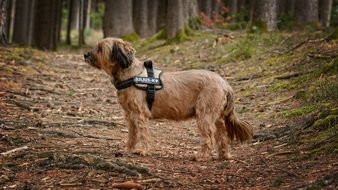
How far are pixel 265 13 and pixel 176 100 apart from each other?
470 inches

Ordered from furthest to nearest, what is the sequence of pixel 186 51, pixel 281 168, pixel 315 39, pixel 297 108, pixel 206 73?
pixel 186 51 < pixel 315 39 < pixel 297 108 < pixel 206 73 < pixel 281 168

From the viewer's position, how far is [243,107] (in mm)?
11148

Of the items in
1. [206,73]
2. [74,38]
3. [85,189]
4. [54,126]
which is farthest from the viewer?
[74,38]

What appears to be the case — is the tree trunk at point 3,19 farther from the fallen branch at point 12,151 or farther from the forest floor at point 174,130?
the fallen branch at point 12,151

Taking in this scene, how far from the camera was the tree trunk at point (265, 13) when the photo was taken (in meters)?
18.8

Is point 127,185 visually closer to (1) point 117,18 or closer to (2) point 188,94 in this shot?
(2) point 188,94

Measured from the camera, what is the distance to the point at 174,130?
10.0 metres

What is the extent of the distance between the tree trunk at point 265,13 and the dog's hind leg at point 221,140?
38.2 feet

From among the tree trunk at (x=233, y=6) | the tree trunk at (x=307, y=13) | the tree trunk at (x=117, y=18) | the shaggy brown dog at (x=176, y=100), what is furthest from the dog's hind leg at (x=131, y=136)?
the tree trunk at (x=233, y=6)

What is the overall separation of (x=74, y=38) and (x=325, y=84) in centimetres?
3816

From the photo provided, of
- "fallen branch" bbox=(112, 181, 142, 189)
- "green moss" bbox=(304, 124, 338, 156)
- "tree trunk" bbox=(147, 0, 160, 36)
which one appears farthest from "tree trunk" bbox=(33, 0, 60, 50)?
"fallen branch" bbox=(112, 181, 142, 189)

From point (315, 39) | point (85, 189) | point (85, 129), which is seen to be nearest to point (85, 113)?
point (85, 129)

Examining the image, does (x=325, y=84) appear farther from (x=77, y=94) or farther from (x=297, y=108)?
(x=77, y=94)

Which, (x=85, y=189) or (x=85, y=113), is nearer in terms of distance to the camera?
(x=85, y=189)
